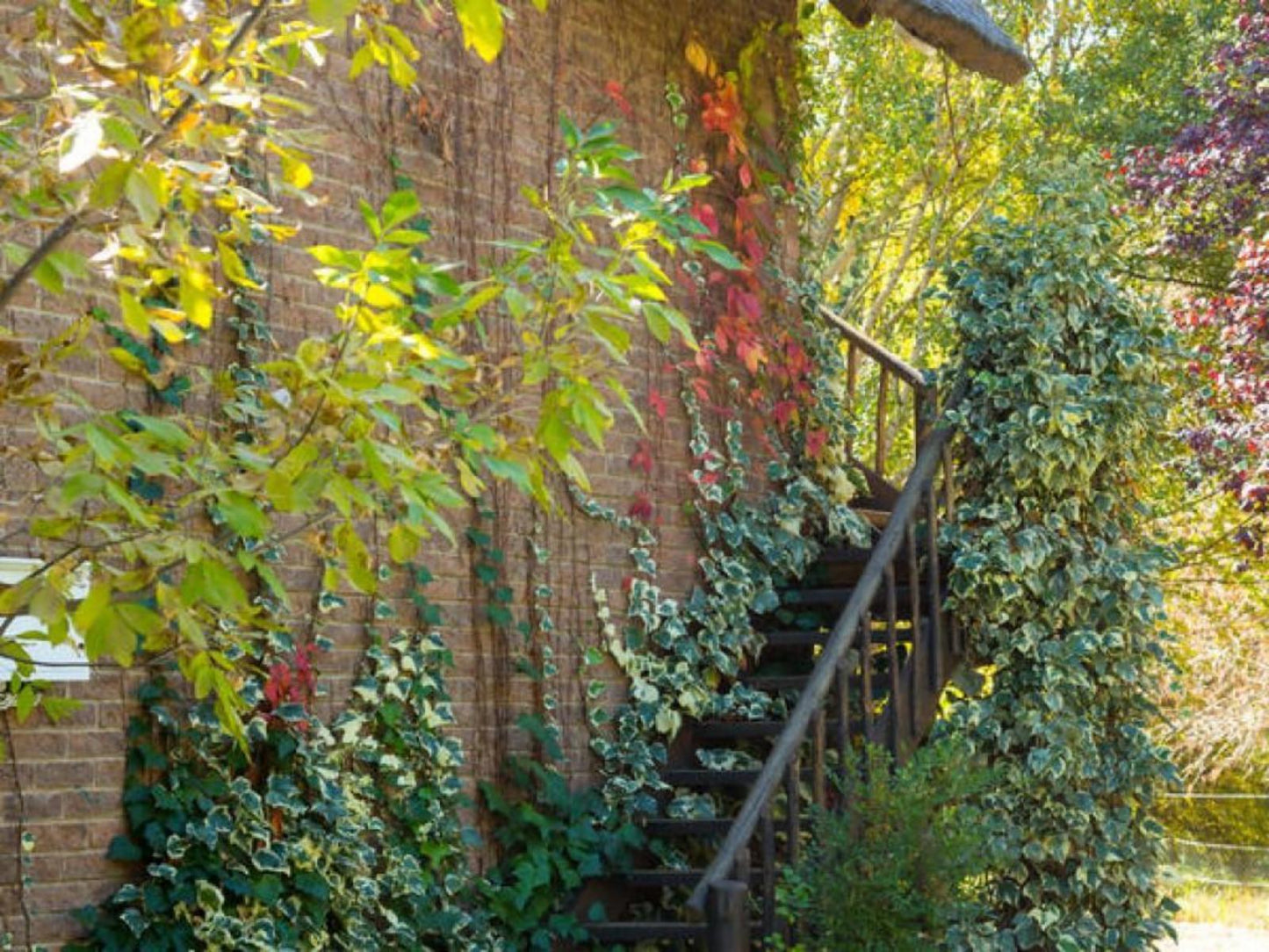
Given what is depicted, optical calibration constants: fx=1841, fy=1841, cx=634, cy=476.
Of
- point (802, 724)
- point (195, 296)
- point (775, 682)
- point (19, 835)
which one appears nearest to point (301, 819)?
point (19, 835)

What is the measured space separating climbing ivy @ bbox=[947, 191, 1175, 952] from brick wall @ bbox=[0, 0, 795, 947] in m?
1.22

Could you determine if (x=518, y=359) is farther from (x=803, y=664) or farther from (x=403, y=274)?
(x=803, y=664)

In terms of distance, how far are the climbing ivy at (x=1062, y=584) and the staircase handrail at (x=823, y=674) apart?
0.66 ft

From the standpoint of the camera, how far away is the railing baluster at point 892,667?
267 inches

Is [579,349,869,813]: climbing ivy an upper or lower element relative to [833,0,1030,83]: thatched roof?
lower

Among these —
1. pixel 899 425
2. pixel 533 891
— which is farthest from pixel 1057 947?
pixel 899 425

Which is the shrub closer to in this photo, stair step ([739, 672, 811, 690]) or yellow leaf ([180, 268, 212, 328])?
stair step ([739, 672, 811, 690])

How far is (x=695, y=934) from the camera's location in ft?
20.2

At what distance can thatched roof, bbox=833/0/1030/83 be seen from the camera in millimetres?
7328

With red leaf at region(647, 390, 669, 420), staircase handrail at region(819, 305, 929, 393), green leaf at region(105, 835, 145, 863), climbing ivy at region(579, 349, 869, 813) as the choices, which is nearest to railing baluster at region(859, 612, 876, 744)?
climbing ivy at region(579, 349, 869, 813)

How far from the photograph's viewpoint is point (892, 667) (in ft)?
22.4

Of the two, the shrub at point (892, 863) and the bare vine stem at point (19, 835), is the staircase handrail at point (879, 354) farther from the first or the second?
the bare vine stem at point (19, 835)

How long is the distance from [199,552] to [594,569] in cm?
412

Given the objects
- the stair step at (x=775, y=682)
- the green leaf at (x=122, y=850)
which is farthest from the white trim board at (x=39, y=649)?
the stair step at (x=775, y=682)
